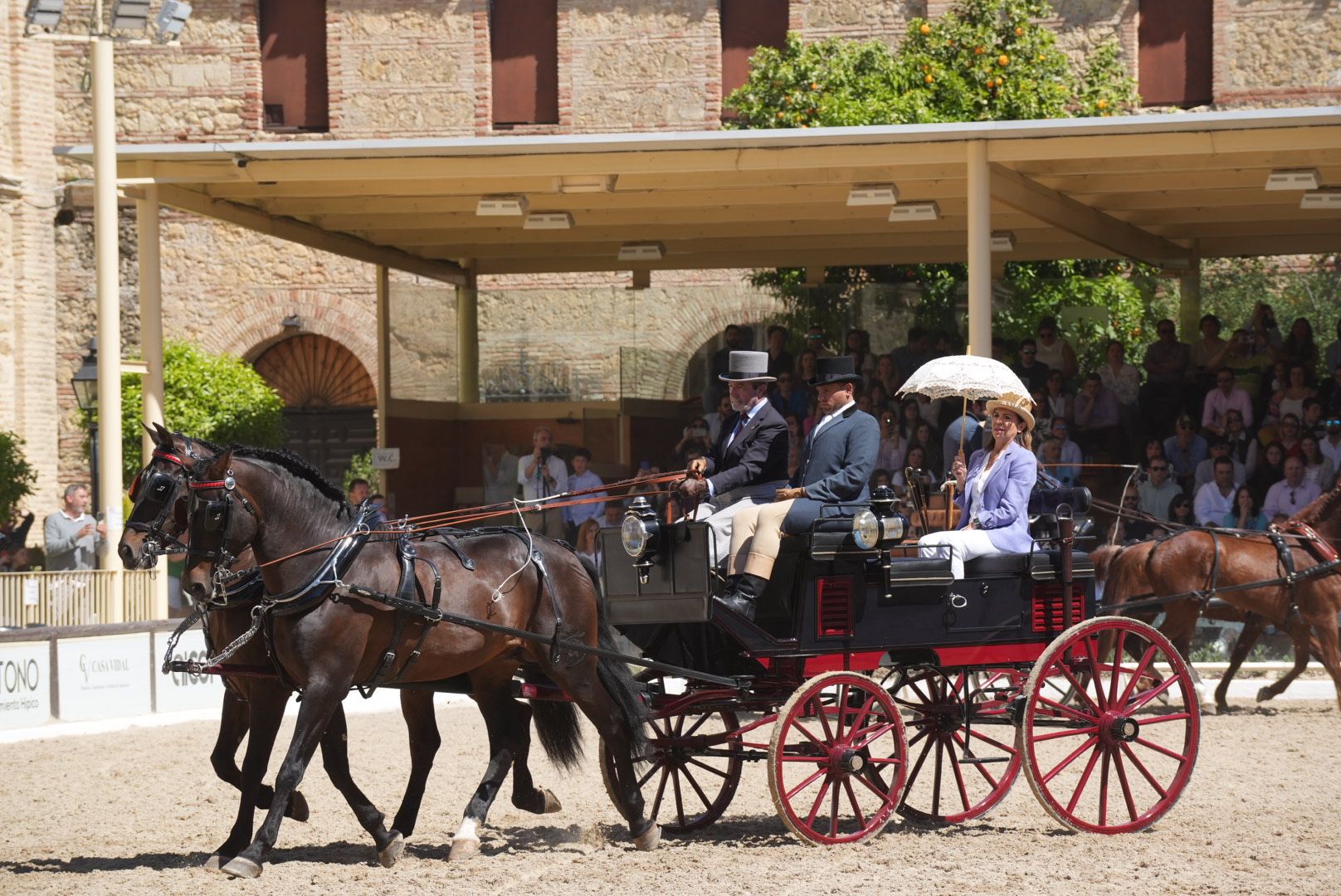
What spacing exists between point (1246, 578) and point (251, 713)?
7868 millimetres

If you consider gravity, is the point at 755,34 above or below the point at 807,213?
above

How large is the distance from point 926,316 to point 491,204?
190 inches

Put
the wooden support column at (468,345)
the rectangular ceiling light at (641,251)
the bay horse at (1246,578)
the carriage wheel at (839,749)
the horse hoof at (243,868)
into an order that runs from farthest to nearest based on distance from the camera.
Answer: the wooden support column at (468,345), the rectangular ceiling light at (641,251), the bay horse at (1246,578), the carriage wheel at (839,749), the horse hoof at (243,868)

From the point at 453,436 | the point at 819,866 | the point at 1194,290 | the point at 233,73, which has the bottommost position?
the point at 819,866

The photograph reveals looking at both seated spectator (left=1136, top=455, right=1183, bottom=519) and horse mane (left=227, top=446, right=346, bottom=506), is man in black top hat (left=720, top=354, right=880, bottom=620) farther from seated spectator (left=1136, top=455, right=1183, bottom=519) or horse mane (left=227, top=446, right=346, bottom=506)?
seated spectator (left=1136, top=455, right=1183, bottom=519)

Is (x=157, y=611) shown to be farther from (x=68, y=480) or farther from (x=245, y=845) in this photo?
(x=68, y=480)

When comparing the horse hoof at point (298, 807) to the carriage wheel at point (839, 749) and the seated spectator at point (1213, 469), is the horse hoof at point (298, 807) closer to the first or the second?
the carriage wheel at point (839, 749)

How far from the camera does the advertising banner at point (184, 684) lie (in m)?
15.3

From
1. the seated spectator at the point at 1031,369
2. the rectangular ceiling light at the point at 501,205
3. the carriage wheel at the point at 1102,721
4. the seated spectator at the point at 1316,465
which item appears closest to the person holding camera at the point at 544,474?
the rectangular ceiling light at the point at 501,205

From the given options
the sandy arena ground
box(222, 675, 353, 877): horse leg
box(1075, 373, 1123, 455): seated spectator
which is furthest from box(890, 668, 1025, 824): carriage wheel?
box(1075, 373, 1123, 455): seated spectator

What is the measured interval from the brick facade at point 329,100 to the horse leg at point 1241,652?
14.1m

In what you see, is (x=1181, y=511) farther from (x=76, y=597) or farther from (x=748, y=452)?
(x=76, y=597)

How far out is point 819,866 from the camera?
7918 millimetres

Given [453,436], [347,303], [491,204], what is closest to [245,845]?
[491,204]
